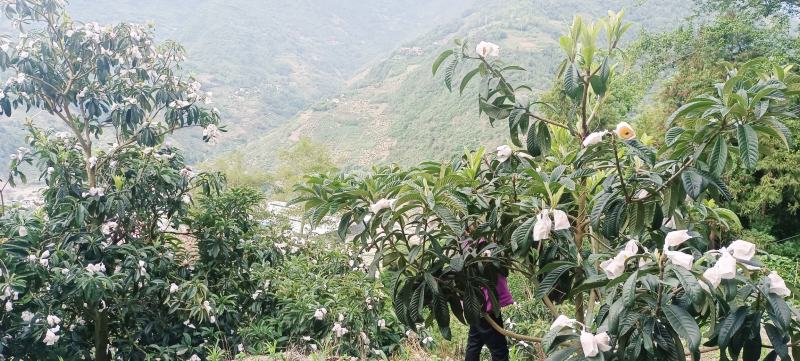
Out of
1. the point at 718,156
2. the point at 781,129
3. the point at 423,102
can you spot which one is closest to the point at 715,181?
the point at 718,156

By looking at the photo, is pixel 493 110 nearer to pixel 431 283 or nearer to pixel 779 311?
pixel 431 283

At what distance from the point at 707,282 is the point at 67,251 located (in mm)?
3032

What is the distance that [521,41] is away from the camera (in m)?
37.3

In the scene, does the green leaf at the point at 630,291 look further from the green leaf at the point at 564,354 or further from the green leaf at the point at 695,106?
the green leaf at the point at 695,106

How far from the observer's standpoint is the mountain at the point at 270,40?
47.1 m

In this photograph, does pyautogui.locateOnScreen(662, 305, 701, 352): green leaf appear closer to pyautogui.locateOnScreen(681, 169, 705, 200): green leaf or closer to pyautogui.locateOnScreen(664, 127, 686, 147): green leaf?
pyautogui.locateOnScreen(681, 169, 705, 200): green leaf

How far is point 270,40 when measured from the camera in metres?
68.4

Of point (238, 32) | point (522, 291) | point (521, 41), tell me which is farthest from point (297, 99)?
point (522, 291)

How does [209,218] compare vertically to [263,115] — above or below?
above

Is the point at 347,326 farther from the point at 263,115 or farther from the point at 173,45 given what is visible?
the point at 263,115

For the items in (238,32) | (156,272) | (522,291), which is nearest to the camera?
(156,272)

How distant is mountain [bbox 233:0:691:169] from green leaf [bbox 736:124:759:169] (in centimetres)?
2211

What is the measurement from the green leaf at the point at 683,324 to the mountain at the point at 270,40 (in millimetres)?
31725

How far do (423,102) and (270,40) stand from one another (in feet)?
129
